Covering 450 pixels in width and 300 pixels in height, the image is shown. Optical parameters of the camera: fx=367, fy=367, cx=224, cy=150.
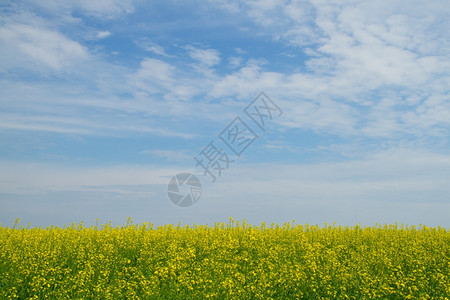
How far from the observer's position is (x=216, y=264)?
9.52 metres

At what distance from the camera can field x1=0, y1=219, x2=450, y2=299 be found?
28.5 feet

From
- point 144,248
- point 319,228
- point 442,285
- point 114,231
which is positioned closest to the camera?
point 442,285

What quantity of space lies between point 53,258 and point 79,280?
85.8 inches

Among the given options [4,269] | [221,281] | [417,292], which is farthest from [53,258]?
[417,292]

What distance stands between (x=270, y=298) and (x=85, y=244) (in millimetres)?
6823

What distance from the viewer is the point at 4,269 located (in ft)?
33.8

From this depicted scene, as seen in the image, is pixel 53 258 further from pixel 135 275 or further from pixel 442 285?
pixel 442 285

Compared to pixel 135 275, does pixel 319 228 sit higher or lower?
higher

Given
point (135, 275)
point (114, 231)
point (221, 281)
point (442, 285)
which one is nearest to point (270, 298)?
point (221, 281)

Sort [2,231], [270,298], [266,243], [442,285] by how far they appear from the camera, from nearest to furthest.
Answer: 1. [270,298]
2. [442,285]
3. [266,243]
4. [2,231]

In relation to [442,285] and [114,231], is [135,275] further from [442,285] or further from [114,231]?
[442,285]

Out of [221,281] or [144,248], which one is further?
[144,248]

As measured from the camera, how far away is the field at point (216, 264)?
28.5 ft

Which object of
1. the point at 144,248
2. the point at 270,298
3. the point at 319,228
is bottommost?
the point at 270,298
